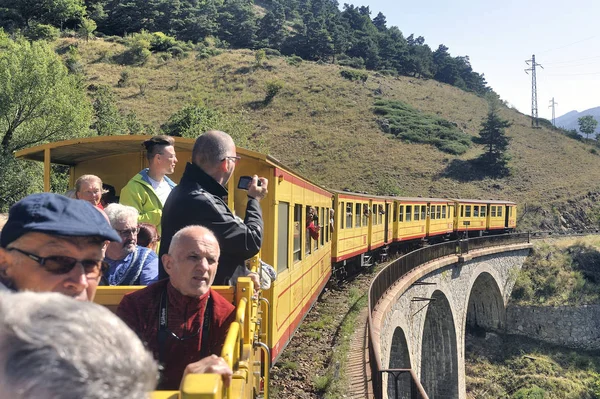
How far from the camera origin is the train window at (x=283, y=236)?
6.62 meters

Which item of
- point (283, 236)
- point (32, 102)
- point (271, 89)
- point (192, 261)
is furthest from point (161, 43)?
point (192, 261)

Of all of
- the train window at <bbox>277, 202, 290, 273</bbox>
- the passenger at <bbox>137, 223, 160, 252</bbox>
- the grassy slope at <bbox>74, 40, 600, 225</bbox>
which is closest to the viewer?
the passenger at <bbox>137, 223, 160, 252</bbox>

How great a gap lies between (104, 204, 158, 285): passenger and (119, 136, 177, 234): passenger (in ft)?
2.69

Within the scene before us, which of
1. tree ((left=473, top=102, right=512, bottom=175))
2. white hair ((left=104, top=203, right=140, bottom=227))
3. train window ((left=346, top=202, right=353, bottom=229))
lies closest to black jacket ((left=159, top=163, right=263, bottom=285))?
white hair ((left=104, top=203, right=140, bottom=227))

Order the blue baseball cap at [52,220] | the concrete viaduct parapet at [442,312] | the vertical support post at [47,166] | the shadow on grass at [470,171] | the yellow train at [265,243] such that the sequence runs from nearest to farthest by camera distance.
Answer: the blue baseball cap at [52,220]
the yellow train at [265,243]
the vertical support post at [47,166]
the concrete viaduct parapet at [442,312]
the shadow on grass at [470,171]

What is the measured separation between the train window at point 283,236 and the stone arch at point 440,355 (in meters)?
18.5

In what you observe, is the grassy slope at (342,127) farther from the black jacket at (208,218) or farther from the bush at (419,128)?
the black jacket at (208,218)

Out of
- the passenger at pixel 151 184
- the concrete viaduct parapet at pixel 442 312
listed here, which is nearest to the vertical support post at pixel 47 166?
the passenger at pixel 151 184

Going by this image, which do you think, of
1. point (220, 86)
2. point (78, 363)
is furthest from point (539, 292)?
point (220, 86)

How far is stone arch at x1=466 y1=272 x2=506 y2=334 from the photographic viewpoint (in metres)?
32.6

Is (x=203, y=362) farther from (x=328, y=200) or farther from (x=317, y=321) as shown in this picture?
(x=328, y=200)

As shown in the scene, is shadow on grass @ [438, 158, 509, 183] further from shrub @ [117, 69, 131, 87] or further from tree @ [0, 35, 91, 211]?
tree @ [0, 35, 91, 211]

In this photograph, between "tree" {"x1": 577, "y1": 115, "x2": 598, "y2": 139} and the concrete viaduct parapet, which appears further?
"tree" {"x1": 577, "y1": 115, "x2": 598, "y2": 139}

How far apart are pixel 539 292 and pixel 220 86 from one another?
4855 centimetres
